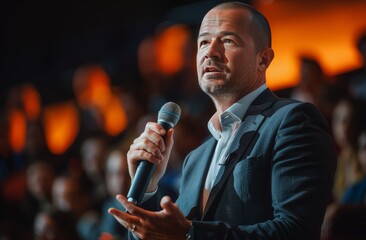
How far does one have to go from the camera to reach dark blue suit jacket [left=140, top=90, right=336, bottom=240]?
1.69 metres

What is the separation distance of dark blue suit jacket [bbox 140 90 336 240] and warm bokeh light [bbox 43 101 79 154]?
4916mm

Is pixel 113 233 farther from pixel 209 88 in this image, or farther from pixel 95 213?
pixel 209 88

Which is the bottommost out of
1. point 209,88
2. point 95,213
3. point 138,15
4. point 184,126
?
point 95,213

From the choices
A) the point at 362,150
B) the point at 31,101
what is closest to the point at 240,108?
the point at 362,150

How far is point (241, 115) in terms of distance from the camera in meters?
1.97

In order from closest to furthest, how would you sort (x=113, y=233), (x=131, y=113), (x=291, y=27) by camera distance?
(x=113, y=233) < (x=131, y=113) < (x=291, y=27)

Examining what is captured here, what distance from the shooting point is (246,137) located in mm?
1891

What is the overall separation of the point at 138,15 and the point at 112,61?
1.67ft

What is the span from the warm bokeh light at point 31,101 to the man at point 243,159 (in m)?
4.58

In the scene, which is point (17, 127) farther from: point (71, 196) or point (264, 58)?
point (264, 58)

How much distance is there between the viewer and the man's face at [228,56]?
1.94 m

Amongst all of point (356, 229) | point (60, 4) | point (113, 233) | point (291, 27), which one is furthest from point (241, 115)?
point (60, 4)

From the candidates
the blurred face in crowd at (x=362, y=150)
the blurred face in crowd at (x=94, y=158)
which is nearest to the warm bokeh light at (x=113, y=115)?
the blurred face in crowd at (x=94, y=158)

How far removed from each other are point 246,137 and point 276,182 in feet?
0.61
